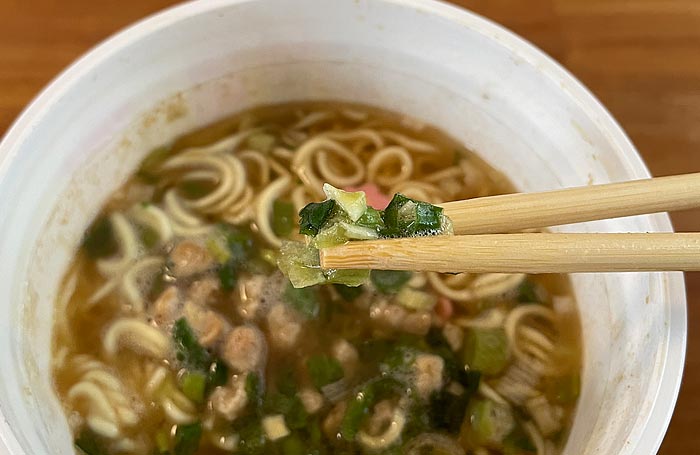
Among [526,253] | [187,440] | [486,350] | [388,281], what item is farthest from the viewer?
[388,281]

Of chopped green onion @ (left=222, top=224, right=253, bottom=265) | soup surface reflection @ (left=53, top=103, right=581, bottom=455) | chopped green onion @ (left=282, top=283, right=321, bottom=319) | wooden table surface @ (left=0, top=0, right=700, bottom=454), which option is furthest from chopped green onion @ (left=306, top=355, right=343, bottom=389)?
wooden table surface @ (left=0, top=0, right=700, bottom=454)

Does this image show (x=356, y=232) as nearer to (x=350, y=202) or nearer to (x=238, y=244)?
(x=350, y=202)

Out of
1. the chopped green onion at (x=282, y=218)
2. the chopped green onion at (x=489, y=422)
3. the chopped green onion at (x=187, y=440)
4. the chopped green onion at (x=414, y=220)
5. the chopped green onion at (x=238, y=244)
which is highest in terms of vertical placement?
the chopped green onion at (x=282, y=218)

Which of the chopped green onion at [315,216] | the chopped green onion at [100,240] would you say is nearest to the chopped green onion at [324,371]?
the chopped green onion at [315,216]

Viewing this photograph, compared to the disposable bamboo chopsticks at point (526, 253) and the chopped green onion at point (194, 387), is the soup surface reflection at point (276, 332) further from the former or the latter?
the disposable bamboo chopsticks at point (526, 253)

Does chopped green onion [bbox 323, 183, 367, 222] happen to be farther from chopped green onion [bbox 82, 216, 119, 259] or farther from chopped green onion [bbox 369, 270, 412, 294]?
chopped green onion [bbox 82, 216, 119, 259]

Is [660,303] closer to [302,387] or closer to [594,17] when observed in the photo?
[302,387]

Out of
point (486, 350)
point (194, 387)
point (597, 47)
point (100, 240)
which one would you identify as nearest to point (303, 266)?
point (194, 387)
